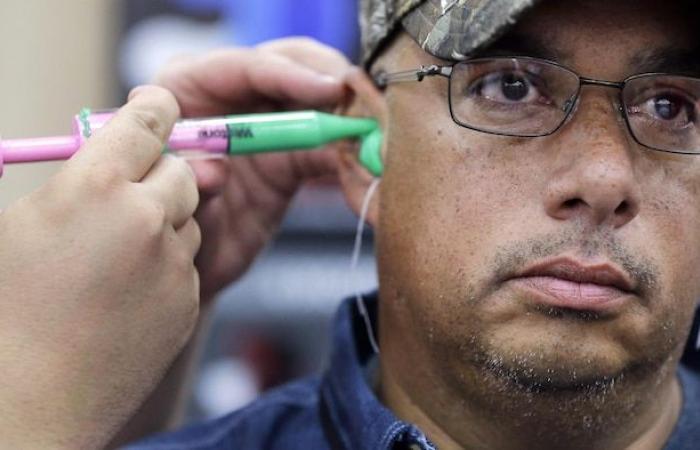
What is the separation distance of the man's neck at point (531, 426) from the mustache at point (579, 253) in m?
0.17

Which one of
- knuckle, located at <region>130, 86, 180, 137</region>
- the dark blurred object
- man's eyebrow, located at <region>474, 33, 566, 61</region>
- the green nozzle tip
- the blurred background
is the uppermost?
man's eyebrow, located at <region>474, 33, 566, 61</region>

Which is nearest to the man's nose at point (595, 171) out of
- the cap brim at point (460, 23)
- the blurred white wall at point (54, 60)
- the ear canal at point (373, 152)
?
the cap brim at point (460, 23)

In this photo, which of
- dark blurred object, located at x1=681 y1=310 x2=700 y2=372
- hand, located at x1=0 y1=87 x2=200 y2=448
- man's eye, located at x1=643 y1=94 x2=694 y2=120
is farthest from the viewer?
dark blurred object, located at x1=681 y1=310 x2=700 y2=372

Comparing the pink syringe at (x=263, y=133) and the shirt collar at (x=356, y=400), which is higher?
the pink syringe at (x=263, y=133)

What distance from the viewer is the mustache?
5.10 ft

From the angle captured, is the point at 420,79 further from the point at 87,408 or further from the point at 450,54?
the point at 87,408

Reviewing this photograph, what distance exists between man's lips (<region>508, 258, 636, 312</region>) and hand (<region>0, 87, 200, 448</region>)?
0.47 m

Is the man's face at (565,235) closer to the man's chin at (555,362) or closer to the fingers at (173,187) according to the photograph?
the man's chin at (555,362)

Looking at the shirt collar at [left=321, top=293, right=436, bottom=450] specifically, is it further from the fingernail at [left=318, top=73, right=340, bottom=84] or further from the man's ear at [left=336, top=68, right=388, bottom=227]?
the fingernail at [left=318, top=73, right=340, bottom=84]

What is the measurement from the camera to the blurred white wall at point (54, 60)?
411 cm

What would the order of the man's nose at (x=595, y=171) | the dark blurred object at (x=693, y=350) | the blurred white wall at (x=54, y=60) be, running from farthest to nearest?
1. the blurred white wall at (x=54, y=60)
2. the dark blurred object at (x=693, y=350)
3. the man's nose at (x=595, y=171)

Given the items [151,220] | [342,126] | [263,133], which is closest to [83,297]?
[151,220]

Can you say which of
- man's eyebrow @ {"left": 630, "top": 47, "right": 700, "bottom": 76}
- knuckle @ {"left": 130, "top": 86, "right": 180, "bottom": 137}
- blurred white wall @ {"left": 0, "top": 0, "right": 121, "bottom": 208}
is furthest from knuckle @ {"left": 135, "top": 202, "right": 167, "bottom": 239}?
blurred white wall @ {"left": 0, "top": 0, "right": 121, "bottom": 208}

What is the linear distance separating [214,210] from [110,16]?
2201mm
